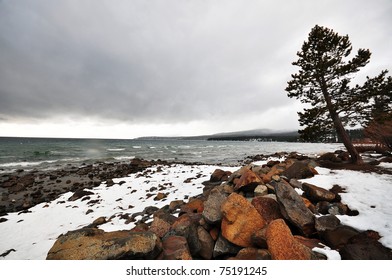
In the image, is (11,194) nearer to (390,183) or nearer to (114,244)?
(114,244)

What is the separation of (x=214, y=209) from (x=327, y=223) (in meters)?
2.62

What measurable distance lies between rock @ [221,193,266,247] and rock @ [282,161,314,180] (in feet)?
14.0

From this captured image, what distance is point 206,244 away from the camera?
3.87m

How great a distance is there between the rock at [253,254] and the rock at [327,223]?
1459mm

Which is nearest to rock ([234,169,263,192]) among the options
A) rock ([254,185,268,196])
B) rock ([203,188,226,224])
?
rock ([254,185,268,196])

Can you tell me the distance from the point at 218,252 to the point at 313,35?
1445cm

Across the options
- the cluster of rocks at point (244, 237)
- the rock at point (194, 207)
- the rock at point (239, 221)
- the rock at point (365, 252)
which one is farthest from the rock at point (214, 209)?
the rock at point (365, 252)

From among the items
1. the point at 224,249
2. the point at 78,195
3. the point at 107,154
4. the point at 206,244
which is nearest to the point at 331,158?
the point at 224,249

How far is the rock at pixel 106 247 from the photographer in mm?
3293

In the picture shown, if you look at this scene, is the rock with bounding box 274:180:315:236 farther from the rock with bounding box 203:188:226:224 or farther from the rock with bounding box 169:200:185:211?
the rock with bounding box 169:200:185:211

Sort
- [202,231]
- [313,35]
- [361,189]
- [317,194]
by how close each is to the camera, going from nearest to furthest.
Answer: [202,231]
[317,194]
[361,189]
[313,35]

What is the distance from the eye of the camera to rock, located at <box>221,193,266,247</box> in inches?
146
